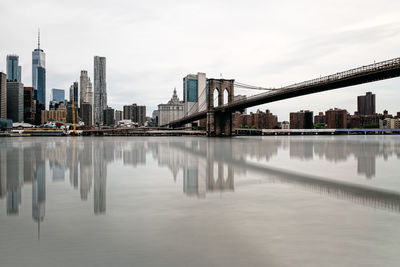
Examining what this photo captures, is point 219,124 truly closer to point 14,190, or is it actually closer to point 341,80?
point 341,80

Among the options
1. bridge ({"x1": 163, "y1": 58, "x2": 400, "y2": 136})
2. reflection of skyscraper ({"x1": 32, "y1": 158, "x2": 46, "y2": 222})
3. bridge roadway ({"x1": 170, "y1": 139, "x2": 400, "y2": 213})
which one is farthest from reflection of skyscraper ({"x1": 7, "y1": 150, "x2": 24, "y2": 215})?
bridge ({"x1": 163, "y1": 58, "x2": 400, "y2": 136})

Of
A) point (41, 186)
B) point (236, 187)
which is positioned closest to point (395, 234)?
point (236, 187)

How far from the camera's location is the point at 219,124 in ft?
278

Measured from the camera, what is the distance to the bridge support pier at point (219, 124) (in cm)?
8362

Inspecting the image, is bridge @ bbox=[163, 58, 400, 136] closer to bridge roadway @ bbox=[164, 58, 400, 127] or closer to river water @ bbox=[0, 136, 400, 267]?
Result: bridge roadway @ bbox=[164, 58, 400, 127]

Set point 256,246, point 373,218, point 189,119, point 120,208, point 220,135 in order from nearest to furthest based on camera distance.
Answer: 1. point 256,246
2. point 373,218
3. point 120,208
4. point 220,135
5. point 189,119

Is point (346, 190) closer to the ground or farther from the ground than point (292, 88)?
closer to the ground

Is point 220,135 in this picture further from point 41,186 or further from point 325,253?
point 325,253

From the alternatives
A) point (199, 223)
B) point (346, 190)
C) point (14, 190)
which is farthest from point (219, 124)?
point (199, 223)

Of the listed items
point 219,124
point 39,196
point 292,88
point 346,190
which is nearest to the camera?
point 39,196

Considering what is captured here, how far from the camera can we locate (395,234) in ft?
18.7

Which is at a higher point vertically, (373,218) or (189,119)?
(189,119)

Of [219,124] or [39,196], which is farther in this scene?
[219,124]

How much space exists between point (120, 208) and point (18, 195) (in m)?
3.88
